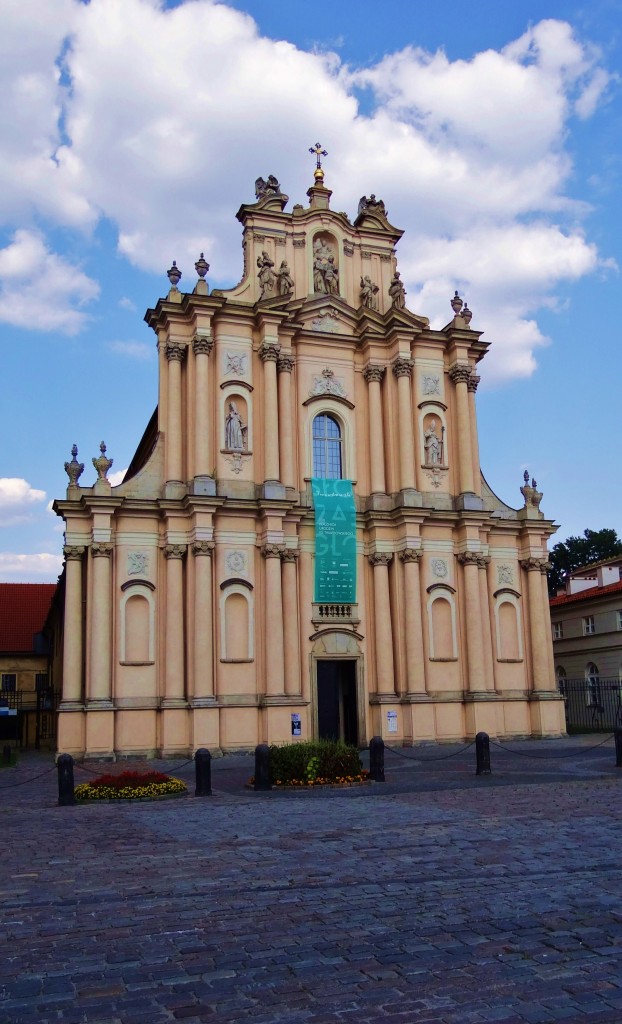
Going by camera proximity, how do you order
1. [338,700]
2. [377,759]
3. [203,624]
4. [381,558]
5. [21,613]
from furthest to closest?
[21,613] < [381,558] < [338,700] < [203,624] < [377,759]

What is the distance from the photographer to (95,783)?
20.1 metres

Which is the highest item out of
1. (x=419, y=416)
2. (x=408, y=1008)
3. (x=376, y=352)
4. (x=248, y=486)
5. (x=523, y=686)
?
(x=376, y=352)

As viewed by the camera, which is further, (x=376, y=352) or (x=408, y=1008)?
(x=376, y=352)

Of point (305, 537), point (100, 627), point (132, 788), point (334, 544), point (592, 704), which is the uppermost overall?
point (305, 537)

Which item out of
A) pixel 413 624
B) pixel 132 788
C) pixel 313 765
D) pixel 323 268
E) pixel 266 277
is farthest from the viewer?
pixel 323 268

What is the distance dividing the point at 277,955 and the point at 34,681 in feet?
185

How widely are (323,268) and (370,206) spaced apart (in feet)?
13.9

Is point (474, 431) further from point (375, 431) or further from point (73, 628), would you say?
→ point (73, 628)

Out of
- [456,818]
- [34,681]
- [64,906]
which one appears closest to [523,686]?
[456,818]

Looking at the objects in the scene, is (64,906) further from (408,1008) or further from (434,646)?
(434,646)

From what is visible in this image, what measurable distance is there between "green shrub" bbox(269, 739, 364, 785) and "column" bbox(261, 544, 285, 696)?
10.5 m

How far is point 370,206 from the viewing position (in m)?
39.8

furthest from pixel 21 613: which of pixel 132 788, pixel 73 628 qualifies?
pixel 132 788

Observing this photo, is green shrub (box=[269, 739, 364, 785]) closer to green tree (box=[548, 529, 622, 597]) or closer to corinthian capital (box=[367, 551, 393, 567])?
corinthian capital (box=[367, 551, 393, 567])
